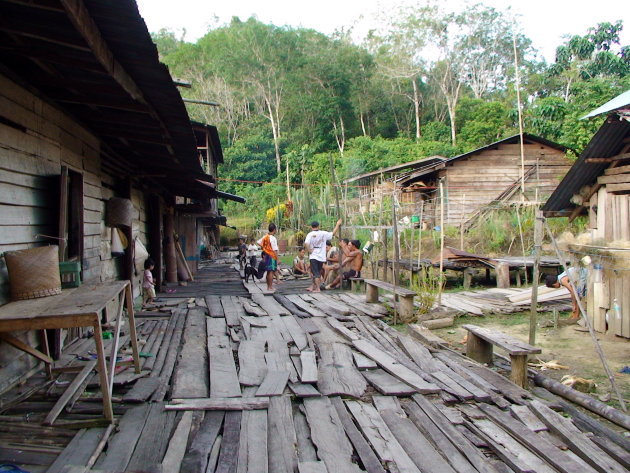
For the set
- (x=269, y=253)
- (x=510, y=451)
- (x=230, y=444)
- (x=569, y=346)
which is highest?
(x=269, y=253)

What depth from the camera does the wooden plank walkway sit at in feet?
9.95

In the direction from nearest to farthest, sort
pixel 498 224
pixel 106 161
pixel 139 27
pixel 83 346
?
pixel 139 27 → pixel 83 346 → pixel 106 161 → pixel 498 224

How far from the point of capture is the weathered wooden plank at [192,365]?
13.7 feet

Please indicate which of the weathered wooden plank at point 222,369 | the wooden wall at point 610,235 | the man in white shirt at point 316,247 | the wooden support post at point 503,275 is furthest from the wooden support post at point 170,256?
the wooden wall at point 610,235

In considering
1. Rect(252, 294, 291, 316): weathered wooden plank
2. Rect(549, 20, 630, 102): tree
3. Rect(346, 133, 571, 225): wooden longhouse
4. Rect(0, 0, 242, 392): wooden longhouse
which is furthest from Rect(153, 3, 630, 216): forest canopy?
Rect(0, 0, 242, 392): wooden longhouse

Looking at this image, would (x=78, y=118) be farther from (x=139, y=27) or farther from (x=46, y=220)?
(x=139, y=27)

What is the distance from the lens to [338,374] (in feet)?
15.7

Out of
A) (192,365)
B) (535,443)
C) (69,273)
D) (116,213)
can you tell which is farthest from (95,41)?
(116,213)

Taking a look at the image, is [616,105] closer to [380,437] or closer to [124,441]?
[380,437]

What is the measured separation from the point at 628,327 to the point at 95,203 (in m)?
7.92

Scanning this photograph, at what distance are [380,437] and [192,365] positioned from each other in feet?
7.63

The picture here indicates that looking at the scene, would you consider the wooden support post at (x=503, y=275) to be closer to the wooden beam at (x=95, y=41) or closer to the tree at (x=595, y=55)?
the wooden beam at (x=95, y=41)

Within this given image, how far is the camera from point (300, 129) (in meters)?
40.2

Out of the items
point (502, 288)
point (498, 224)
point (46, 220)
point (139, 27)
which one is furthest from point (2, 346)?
point (498, 224)
